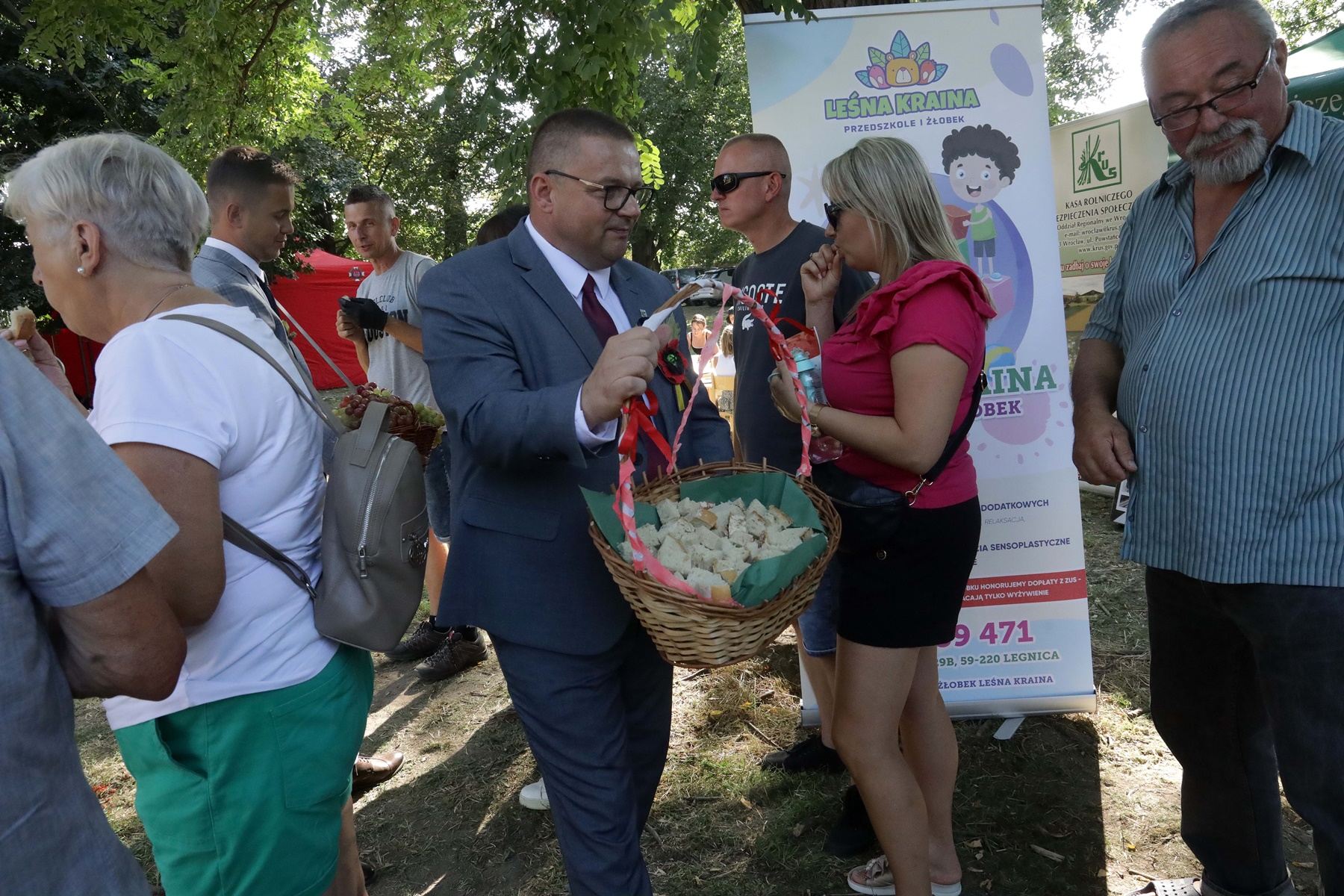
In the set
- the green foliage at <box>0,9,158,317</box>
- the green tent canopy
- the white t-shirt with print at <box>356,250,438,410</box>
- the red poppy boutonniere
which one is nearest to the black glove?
the white t-shirt with print at <box>356,250,438,410</box>

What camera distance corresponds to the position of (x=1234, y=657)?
2.21m

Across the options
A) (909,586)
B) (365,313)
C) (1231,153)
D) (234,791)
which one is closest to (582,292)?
(909,586)

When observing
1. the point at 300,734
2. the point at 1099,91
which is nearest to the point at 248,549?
the point at 300,734

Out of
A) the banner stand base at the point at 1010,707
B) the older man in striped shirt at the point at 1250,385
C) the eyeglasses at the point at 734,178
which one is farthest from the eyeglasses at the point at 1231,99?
the banner stand base at the point at 1010,707

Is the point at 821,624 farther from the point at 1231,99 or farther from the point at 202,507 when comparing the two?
the point at 202,507

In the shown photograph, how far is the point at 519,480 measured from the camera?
2.02 m

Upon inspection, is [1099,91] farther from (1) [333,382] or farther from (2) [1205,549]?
(2) [1205,549]

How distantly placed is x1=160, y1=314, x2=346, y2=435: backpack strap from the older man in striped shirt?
75.2 inches

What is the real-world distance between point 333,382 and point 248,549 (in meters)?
18.5

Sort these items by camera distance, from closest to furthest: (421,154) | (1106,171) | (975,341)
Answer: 1. (975,341)
2. (1106,171)
3. (421,154)

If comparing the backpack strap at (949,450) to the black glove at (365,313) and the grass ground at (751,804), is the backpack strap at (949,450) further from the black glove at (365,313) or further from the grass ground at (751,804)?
the black glove at (365,313)

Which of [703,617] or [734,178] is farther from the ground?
[734,178]

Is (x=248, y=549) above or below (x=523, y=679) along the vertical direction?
above

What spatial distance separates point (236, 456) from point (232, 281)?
1.96 m
